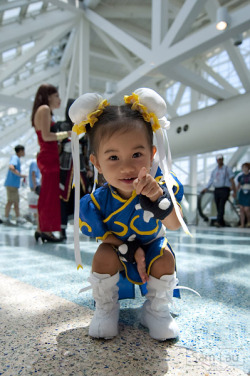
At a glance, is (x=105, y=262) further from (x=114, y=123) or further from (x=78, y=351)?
(x=114, y=123)

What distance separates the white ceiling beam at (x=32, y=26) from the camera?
5.46 meters

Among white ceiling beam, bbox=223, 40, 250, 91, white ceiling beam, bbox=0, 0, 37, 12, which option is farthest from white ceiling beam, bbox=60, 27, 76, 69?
white ceiling beam, bbox=223, 40, 250, 91

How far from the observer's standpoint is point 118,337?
0.86 meters

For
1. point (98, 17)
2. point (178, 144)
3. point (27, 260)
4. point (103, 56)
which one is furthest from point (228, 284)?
point (103, 56)

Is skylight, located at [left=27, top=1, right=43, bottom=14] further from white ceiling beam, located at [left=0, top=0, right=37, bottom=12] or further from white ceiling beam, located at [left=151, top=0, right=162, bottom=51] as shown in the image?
white ceiling beam, located at [left=151, top=0, right=162, bottom=51]

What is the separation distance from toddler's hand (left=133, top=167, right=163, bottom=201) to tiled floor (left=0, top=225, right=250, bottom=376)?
1.35 feet

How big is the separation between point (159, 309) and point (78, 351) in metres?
0.26

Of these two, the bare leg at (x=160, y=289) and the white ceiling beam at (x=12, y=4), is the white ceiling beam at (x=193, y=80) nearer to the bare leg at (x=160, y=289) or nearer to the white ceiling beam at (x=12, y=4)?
the white ceiling beam at (x=12, y=4)

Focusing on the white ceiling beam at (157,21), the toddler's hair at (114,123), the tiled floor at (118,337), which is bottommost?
the tiled floor at (118,337)

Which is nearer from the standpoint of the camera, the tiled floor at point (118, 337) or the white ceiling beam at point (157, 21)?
the tiled floor at point (118, 337)

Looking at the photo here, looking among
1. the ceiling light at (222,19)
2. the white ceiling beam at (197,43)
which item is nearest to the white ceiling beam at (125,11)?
the white ceiling beam at (197,43)

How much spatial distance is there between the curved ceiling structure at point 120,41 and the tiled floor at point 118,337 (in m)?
2.47

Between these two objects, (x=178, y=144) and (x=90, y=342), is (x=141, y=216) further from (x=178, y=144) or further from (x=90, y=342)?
(x=178, y=144)

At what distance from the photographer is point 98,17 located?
5.77 meters
